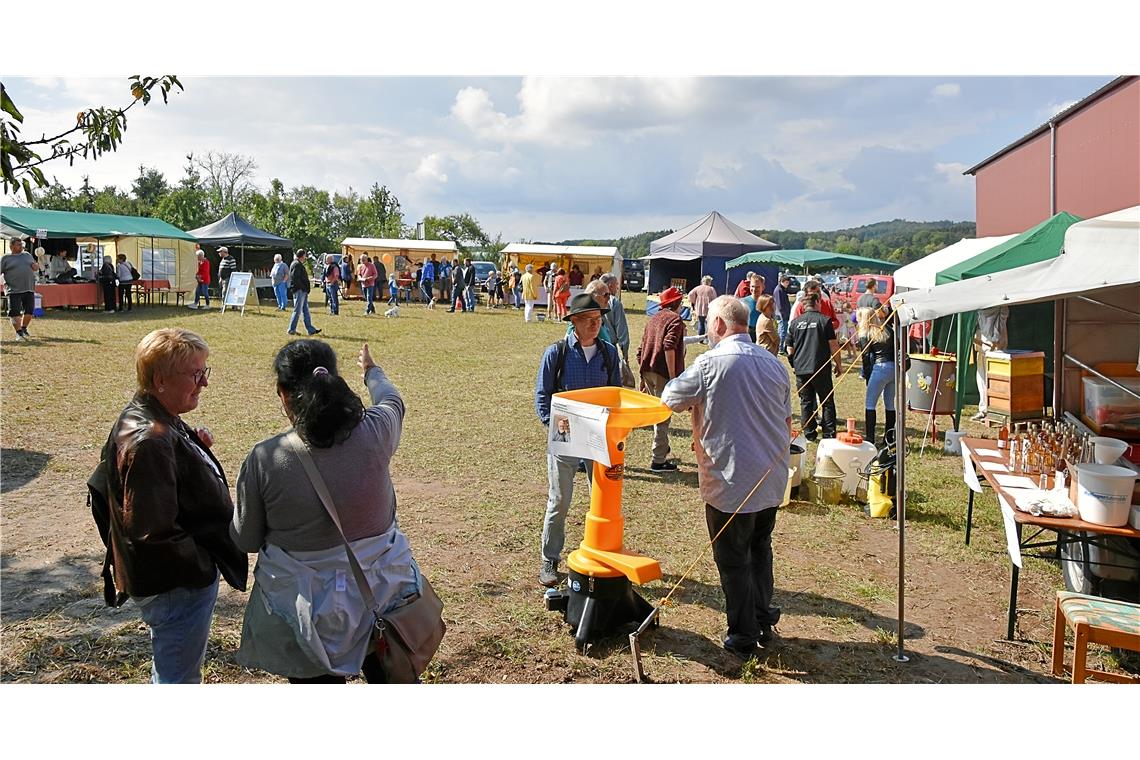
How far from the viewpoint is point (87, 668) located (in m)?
3.62

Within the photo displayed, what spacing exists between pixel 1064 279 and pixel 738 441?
2.09 meters

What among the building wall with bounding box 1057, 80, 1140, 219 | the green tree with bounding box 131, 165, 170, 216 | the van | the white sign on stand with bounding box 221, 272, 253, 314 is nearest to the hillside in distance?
the van

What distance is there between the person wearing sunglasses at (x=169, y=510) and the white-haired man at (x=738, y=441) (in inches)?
80.9

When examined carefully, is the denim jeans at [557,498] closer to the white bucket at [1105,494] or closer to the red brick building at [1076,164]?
the white bucket at [1105,494]

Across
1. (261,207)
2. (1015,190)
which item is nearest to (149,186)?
(261,207)

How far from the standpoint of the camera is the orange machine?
12.6ft

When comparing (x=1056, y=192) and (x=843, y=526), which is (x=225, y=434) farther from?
(x=1056, y=192)

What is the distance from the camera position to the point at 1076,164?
11148 millimetres

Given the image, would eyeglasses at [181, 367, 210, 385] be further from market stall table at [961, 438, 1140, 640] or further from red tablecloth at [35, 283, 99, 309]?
red tablecloth at [35, 283, 99, 309]

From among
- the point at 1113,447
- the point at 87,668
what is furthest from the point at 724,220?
the point at 87,668

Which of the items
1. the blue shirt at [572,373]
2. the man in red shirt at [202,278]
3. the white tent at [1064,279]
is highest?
the man in red shirt at [202,278]

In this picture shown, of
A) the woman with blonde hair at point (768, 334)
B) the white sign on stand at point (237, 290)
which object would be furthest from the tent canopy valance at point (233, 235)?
the woman with blonde hair at point (768, 334)

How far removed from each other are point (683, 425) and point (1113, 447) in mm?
5335

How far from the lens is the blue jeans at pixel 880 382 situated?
8141mm
